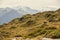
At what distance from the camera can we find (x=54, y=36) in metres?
56.0

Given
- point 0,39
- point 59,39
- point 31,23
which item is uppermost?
point 31,23

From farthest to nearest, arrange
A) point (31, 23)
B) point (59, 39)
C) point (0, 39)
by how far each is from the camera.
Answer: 1. point (31, 23)
2. point (0, 39)
3. point (59, 39)

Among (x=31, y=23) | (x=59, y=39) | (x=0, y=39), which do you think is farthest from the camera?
(x=31, y=23)

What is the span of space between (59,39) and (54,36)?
2.45 meters

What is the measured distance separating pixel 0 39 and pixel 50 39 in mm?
21106

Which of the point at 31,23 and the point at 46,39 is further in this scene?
the point at 31,23

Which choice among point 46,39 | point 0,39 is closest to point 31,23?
point 0,39

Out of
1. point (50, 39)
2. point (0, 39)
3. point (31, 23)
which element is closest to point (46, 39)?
point (50, 39)

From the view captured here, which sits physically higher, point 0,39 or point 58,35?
point 0,39

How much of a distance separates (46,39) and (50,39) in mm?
1357

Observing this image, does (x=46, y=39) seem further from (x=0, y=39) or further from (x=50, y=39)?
(x=0, y=39)

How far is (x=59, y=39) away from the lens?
53.8 metres

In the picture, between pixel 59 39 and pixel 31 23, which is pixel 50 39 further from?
pixel 31 23

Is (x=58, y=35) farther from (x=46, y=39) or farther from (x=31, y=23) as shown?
(x=31, y=23)
